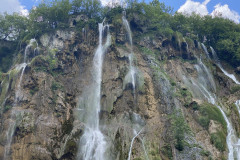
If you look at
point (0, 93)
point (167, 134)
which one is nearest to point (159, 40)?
point (167, 134)

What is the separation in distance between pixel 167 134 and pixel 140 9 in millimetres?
21853

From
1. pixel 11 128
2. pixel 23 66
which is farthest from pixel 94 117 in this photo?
pixel 23 66

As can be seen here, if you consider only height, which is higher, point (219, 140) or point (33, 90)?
point (33, 90)

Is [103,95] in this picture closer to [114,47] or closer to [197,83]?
[114,47]

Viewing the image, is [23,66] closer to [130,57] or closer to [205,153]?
[130,57]

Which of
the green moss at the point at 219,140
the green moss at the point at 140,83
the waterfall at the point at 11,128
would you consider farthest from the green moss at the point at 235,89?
the waterfall at the point at 11,128

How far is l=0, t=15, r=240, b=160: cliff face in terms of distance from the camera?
22.0 metres

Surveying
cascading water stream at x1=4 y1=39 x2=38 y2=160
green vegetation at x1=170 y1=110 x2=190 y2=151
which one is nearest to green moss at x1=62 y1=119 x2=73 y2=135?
cascading water stream at x1=4 y1=39 x2=38 y2=160

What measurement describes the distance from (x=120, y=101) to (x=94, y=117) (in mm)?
3281

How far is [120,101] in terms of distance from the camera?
25922mm

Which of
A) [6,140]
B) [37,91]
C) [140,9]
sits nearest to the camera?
[6,140]

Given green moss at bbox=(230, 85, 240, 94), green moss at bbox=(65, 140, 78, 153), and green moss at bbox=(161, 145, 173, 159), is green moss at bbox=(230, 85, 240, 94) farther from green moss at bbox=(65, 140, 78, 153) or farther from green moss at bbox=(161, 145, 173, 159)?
green moss at bbox=(65, 140, 78, 153)

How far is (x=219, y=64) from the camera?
122ft

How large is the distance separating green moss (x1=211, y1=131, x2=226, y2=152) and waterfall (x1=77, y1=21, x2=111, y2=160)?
10045 millimetres
